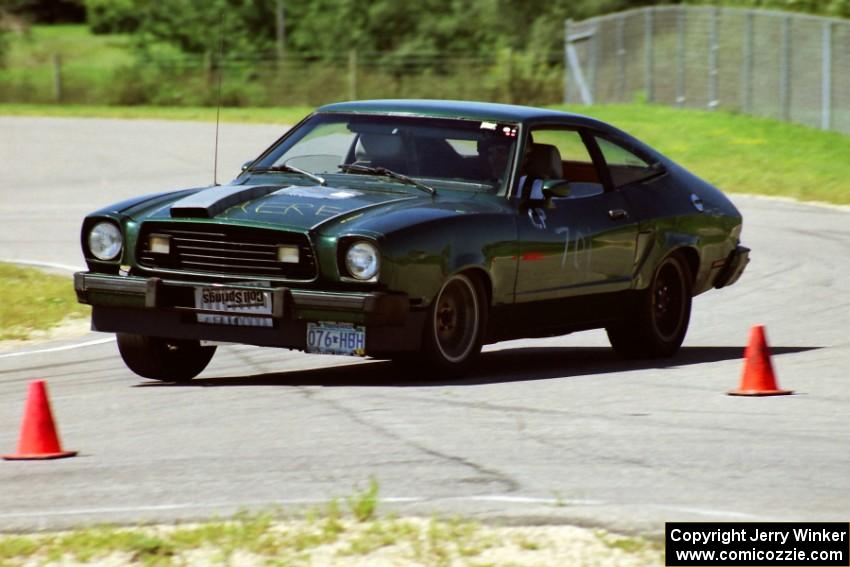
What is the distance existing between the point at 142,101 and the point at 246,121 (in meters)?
11.9

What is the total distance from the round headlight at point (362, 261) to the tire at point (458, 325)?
1.63 feet

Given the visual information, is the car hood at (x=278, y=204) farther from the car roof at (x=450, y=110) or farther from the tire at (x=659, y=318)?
the tire at (x=659, y=318)

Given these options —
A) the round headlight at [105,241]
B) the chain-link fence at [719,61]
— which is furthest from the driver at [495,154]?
the chain-link fence at [719,61]

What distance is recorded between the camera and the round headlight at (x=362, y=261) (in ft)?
30.3

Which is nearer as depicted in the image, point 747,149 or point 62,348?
point 62,348

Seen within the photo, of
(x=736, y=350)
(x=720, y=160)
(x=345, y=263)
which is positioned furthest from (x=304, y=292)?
(x=720, y=160)

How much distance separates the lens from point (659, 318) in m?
11.5

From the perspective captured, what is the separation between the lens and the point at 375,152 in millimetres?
10555

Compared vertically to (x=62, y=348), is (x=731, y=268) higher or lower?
higher

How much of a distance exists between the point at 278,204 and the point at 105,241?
3.41 feet

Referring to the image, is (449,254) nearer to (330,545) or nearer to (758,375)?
(758,375)

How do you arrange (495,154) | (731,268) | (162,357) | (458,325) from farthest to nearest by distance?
(731,268)
(495,154)
(162,357)
(458,325)

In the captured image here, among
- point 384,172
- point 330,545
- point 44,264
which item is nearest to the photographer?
point 330,545

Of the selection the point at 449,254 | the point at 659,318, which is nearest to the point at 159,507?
the point at 449,254
